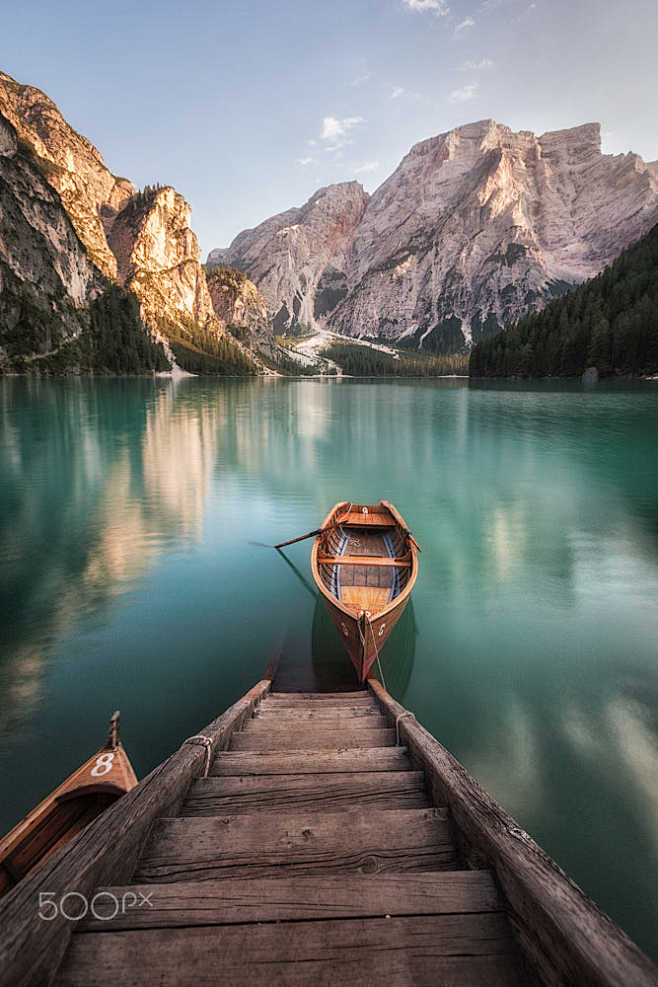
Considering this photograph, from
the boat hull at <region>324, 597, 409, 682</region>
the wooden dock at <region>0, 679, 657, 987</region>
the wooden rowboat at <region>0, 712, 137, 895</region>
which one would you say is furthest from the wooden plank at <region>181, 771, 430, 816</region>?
the boat hull at <region>324, 597, 409, 682</region>

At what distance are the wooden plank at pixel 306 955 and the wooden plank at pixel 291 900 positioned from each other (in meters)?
0.04

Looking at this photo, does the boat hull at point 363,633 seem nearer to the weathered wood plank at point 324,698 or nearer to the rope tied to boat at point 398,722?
the weathered wood plank at point 324,698

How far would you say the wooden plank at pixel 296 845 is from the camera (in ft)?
8.44

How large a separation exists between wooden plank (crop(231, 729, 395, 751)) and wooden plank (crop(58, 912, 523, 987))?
272cm

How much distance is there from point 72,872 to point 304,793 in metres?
1.94

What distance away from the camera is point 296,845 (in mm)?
2758

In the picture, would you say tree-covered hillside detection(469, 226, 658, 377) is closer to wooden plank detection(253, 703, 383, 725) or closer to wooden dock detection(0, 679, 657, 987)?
wooden plank detection(253, 703, 383, 725)

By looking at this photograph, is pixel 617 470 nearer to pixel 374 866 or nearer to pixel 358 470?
pixel 358 470

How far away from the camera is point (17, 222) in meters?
115

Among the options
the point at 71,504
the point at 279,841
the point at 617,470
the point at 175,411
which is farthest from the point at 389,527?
the point at 175,411

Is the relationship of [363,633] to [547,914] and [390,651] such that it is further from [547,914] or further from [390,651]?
[547,914]

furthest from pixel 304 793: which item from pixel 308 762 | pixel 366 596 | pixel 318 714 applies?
pixel 366 596

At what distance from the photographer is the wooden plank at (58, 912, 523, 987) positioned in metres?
1.83

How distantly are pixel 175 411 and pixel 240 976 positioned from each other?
2130 inches
